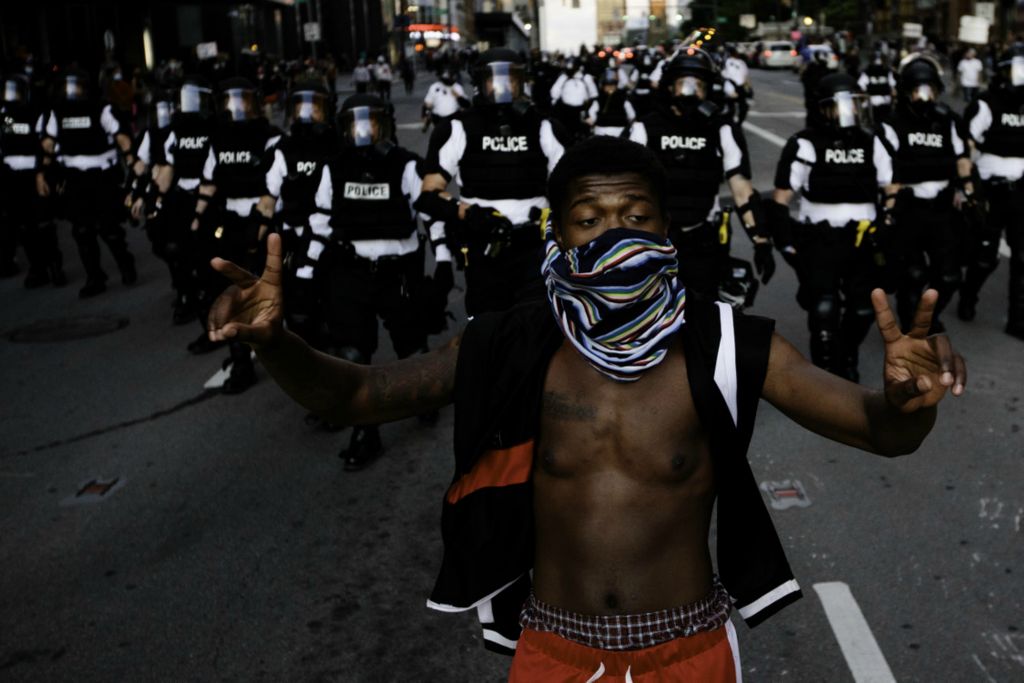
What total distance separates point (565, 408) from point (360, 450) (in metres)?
4.18

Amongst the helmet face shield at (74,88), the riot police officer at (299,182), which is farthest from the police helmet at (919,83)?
the helmet face shield at (74,88)

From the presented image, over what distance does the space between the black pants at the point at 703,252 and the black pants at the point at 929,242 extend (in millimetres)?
1801

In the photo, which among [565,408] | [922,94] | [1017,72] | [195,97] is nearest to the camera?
[565,408]

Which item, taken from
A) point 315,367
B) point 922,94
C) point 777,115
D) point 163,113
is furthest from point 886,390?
point 777,115

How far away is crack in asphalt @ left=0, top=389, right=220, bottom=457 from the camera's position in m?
7.26

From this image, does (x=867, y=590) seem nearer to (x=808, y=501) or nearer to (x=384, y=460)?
(x=808, y=501)

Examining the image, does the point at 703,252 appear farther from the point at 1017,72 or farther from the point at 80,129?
the point at 80,129

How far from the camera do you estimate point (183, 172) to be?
9523 millimetres

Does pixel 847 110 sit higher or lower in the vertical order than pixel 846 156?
higher

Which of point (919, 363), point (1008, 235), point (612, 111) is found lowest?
point (1008, 235)

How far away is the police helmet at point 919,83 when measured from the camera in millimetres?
8227

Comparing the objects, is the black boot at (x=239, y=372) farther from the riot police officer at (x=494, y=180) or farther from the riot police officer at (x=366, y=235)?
the riot police officer at (x=494, y=180)

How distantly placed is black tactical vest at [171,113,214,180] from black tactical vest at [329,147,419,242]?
2837 millimetres

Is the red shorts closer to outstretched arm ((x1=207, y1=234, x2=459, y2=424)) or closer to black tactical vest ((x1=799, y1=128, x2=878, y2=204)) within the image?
outstretched arm ((x1=207, y1=234, x2=459, y2=424))
